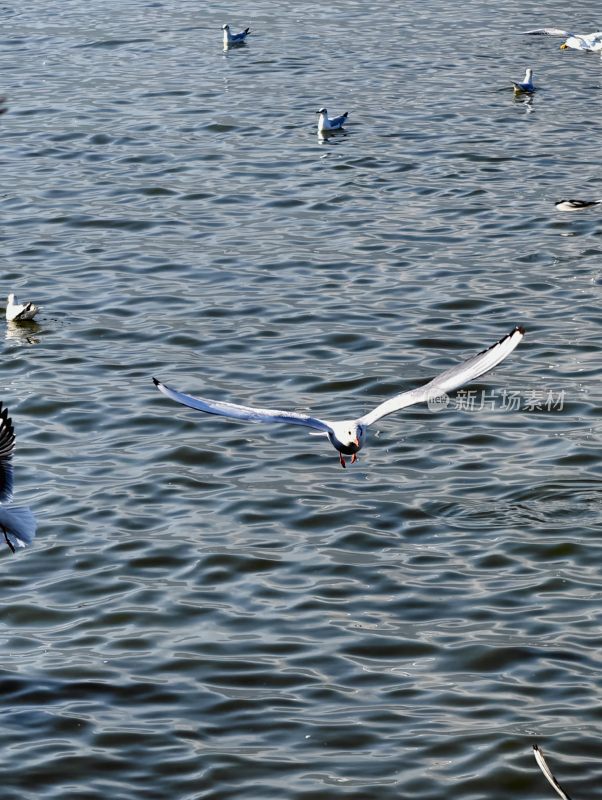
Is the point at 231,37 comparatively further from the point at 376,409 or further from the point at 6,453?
the point at 6,453

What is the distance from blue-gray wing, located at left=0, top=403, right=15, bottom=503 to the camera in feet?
27.6

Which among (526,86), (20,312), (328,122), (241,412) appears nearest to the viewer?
(241,412)

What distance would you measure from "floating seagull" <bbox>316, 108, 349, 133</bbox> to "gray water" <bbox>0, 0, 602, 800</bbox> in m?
0.41

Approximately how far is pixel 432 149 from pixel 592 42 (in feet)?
27.7

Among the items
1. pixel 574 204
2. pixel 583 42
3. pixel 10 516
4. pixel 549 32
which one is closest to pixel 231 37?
pixel 549 32

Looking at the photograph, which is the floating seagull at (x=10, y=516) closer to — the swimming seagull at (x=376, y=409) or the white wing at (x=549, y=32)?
the swimming seagull at (x=376, y=409)

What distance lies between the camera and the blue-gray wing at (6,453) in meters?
8.41

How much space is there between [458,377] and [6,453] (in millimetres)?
2655

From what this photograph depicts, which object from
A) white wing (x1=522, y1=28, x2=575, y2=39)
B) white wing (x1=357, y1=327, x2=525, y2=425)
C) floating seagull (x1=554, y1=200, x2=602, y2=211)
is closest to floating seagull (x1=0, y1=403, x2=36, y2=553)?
white wing (x1=357, y1=327, x2=525, y2=425)

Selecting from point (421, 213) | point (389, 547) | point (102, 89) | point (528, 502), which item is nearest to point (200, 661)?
point (389, 547)

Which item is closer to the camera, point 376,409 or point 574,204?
point 376,409

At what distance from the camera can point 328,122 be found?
23.4m

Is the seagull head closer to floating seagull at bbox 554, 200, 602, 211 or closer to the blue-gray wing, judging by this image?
the blue-gray wing

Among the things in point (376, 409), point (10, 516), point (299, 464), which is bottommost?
point (299, 464)
